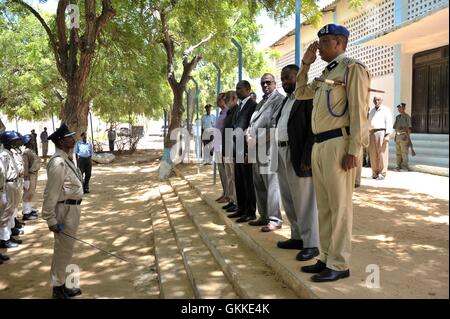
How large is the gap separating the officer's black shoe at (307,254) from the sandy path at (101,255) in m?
1.69

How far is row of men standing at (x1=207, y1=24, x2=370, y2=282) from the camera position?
3227mm

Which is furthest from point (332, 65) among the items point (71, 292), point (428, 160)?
point (428, 160)

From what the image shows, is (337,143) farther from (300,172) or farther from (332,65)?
(300,172)

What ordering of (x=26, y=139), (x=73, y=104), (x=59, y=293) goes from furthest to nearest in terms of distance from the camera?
(x=73, y=104), (x=26, y=139), (x=59, y=293)

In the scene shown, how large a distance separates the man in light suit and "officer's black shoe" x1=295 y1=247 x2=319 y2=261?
1.04 m

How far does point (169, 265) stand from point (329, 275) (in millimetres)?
2375

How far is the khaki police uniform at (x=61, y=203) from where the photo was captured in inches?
166

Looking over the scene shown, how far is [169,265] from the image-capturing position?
5.07m

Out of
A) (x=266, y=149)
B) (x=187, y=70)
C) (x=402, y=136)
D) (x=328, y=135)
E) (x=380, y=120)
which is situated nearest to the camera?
(x=328, y=135)

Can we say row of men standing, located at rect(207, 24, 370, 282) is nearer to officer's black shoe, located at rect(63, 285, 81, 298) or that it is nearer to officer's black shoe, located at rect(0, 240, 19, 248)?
officer's black shoe, located at rect(63, 285, 81, 298)

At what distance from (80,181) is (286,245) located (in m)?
2.26

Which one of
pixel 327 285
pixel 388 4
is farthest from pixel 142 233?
pixel 388 4

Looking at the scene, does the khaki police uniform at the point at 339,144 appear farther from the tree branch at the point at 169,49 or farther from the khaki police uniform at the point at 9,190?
the tree branch at the point at 169,49

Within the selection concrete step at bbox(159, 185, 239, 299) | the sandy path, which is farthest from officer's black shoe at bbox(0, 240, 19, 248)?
concrete step at bbox(159, 185, 239, 299)
